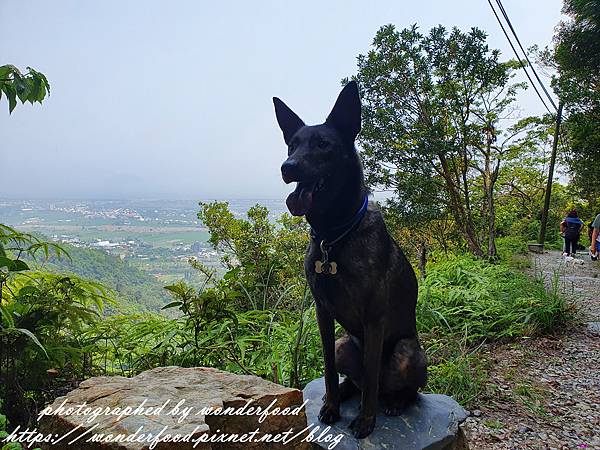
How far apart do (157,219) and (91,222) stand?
64cm

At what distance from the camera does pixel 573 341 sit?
4.39 metres

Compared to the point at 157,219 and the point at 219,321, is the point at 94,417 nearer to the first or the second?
the point at 219,321

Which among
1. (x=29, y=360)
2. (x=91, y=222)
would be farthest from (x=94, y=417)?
(x=91, y=222)

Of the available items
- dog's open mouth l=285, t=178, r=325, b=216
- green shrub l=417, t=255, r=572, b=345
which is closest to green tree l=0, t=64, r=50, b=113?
dog's open mouth l=285, t=178, r=325, b=216

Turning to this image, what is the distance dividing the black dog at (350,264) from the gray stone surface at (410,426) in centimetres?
4

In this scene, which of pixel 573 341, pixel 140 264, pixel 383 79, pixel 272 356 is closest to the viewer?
pixel 272 356

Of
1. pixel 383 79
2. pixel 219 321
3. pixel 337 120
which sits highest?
pixel 383 79

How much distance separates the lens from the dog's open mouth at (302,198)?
1.61m

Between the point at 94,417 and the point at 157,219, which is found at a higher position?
the point at 157,219

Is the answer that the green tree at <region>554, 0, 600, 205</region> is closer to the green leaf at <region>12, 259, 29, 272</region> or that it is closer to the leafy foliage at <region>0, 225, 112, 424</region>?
the leafy foliage at <region>0, 225, 112, 424</region>

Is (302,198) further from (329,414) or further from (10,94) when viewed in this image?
(10,94)

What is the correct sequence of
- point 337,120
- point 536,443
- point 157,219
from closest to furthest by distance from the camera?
point 337,120
point 536,443
point 157,219

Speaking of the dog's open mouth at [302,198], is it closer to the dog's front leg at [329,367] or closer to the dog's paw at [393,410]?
the dog's front leg at [329,367]

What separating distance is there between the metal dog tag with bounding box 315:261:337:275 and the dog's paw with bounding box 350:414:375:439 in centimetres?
61
